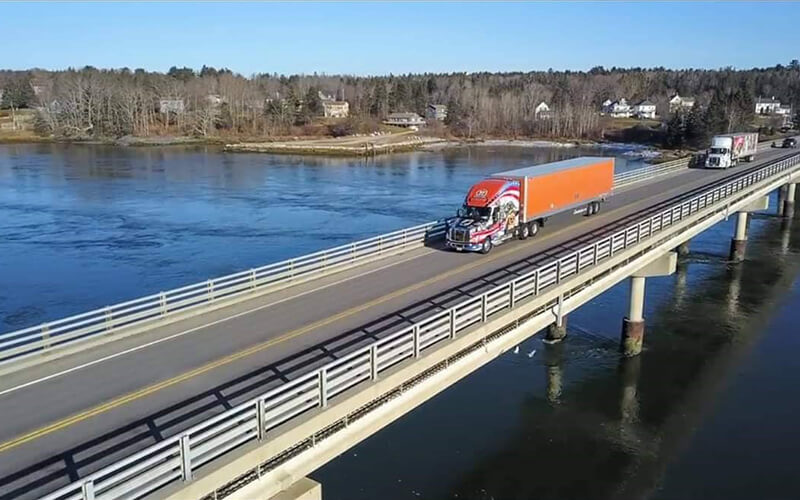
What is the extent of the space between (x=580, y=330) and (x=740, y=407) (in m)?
8.83

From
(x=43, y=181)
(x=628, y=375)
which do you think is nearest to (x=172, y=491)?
(x=628, y=375)

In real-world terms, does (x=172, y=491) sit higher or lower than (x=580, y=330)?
higher

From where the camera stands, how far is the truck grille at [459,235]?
29.9 meters

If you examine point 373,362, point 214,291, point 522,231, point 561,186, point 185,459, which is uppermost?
point 561,186

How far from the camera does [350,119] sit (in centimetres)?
16850

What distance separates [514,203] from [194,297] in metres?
15.4

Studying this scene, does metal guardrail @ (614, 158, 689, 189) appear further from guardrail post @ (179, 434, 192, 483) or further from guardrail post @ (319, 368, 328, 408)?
guardrail post @ (179, 434, 192, 483)

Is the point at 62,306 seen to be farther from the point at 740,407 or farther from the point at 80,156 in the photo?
the point at 80,156

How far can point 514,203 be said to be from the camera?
3225 cm

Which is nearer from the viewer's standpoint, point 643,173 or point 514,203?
point 514,203

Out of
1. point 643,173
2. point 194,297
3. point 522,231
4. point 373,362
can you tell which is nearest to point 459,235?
point 522,231

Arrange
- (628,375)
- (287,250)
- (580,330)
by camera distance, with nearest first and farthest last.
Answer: (628,375), (580,330), (287,250)

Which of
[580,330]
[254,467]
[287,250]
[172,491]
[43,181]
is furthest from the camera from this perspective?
[43,181]

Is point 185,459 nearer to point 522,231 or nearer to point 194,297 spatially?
point 194,297
